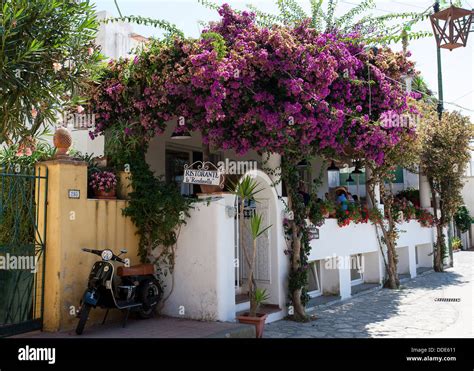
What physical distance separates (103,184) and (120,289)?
175 centimetres

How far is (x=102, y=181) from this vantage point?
792cm

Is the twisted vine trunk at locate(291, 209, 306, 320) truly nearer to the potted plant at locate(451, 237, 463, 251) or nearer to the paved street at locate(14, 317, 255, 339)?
the paved street at locate(14, 317, 255, 339)

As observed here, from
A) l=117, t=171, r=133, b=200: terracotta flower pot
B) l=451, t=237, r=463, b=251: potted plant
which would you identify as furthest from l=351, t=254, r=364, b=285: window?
l=451, t=237, r=463, b=251: potted plant

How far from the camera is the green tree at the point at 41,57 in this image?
6.64 metres

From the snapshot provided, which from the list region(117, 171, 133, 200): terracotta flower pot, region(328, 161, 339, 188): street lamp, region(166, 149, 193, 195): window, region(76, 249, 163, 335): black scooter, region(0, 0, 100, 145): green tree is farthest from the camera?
region(328, 161, 339, 188): street lamp

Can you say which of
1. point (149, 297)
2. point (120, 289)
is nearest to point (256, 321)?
point (149, 297)

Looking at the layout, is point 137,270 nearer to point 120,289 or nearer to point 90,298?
point 120,289

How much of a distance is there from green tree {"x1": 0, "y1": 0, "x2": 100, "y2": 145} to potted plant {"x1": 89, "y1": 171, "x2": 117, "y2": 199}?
3.73 ft

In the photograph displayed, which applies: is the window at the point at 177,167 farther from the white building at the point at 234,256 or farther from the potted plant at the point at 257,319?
the potted plant at the point at 257,319

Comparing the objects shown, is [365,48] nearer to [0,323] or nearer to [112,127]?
[112,127]

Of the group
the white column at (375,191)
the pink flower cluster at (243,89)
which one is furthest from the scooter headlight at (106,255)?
the white column at (375,191)

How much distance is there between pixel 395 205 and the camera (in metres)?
14.7

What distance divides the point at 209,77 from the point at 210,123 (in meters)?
0.96

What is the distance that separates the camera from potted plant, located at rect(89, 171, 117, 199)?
790cm
